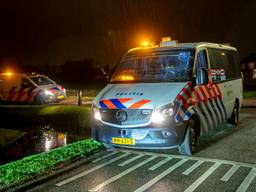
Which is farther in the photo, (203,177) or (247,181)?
(203,177)

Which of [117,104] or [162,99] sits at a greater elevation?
[162,99]

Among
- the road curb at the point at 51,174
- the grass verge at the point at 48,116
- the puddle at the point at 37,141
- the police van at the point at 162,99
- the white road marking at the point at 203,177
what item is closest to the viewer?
the white road marking at the point at 203,177

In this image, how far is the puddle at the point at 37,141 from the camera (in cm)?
869

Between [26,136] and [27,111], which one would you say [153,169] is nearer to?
[26,136]

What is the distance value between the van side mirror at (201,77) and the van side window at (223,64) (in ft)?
3.66

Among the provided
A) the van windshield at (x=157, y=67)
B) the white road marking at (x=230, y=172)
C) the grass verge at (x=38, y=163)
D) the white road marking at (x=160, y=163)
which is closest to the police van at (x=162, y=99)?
the van windshield at (x=157, y=67)

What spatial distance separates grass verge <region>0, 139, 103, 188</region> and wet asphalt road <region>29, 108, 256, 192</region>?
1.32ft

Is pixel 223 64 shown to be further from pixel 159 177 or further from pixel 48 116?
pixel 48 116

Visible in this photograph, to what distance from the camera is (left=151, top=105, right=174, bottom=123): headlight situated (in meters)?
6.48

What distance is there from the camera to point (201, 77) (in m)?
7.31

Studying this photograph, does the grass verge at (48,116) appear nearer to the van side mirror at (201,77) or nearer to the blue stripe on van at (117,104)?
the blue stripe on van at (117,104)

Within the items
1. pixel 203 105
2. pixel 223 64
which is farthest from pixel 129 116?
pixel 223 64

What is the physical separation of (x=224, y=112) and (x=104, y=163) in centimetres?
387

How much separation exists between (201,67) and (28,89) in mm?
12154
